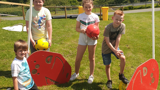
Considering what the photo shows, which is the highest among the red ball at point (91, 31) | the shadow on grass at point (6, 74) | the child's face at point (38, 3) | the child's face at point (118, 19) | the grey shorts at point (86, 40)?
the child's face at point (38, 3)

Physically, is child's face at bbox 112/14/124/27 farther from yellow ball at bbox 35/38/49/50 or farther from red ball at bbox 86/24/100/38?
yellow ball at bbox 35/38/49/50

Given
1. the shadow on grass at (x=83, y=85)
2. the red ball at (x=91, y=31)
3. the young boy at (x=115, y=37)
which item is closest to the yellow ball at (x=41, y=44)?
the red ball at (x=91, y=31)

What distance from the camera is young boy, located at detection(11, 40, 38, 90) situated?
7.54 ft

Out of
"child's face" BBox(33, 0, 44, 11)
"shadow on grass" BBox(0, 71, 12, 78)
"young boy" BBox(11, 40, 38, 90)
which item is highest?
"child's face" BBox(33, 0, 44, 11)

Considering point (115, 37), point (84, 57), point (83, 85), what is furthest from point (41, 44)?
point (84, 57)

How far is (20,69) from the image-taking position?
2371 mm

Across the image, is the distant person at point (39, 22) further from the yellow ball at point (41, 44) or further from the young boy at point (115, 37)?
the young boy at point (115, 37)

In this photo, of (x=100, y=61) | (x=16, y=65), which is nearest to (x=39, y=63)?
(x=16, y=65)

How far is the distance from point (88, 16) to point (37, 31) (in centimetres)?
123

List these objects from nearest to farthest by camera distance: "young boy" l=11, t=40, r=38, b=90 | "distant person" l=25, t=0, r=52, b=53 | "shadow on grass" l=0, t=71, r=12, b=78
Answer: "young boy" l=11, t=40, r=38, b=90, "distant person" l=25, t=0, r=52, b=53, "shadow on grass" l=0, t=71, r=12, b=78

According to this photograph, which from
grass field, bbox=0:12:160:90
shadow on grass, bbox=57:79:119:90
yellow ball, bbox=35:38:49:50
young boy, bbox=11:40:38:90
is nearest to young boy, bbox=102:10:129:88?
shadow on grass, bbox=57:79:119:90

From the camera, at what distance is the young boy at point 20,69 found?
2.30 metres

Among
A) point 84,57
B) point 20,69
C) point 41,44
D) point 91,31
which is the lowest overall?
point 84,57

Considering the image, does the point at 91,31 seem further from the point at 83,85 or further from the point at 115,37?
the point at 83,85
